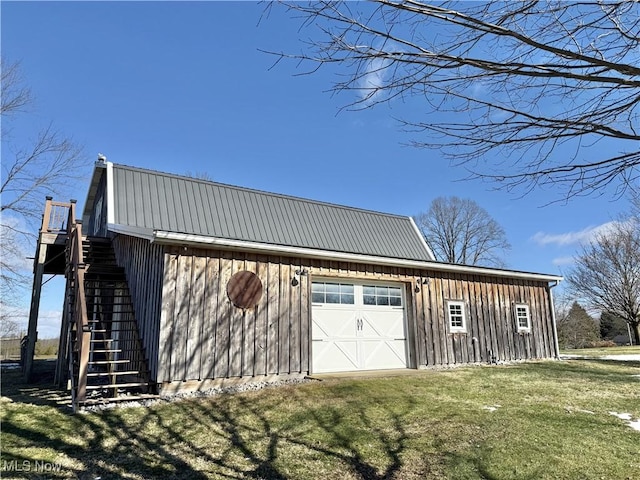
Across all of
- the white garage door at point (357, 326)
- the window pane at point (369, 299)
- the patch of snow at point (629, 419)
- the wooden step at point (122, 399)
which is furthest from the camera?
the window pane at point (369, 299)

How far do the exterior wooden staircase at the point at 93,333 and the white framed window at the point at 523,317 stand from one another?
9.98m

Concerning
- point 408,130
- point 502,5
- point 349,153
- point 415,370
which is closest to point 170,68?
point 349,153

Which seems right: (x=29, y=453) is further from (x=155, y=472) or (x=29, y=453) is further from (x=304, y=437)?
(x=304, y=437)

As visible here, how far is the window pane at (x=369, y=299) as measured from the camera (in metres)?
9.69

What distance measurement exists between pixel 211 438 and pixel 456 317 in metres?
7.69

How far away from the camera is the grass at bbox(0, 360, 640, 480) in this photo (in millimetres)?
3836

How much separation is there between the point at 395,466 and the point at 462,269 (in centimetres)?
759

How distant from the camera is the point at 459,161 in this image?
275cm

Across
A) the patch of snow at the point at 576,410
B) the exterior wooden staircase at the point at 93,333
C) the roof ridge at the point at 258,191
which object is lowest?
the patch of snow at the point at 576,410

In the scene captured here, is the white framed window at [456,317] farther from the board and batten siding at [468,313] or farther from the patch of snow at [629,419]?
the patch of snow at [629,419]

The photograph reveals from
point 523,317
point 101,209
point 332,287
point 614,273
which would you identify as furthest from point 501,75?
point 614,273

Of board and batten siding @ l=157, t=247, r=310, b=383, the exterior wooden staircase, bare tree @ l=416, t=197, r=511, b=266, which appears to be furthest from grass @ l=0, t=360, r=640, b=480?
bare tree @ l=416, t=197, r=511, b=266

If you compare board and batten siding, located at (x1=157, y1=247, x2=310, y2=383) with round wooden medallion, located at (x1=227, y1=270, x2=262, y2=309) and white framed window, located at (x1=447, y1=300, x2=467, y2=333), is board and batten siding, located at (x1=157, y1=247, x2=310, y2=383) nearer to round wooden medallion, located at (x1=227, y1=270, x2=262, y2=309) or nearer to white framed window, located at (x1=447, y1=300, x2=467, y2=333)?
round wooden medallion, located at (x1=227, y1=270, x2=262, y2=309)

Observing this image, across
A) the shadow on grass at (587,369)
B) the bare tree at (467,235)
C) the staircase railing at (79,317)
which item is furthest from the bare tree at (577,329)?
the staircase railing at (79,317)
